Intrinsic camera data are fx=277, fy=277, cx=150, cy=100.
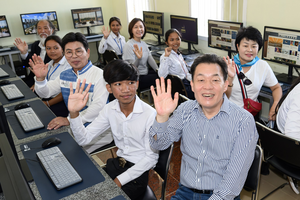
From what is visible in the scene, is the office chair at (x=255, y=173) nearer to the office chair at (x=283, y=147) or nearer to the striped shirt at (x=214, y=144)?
the striped shirt at (x=214, y=144)

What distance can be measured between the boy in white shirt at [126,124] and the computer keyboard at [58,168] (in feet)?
0.64

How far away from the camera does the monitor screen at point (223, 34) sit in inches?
131

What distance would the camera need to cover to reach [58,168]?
147cm

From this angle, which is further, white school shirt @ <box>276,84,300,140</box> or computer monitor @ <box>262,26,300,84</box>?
computer monitor @ <box>262,26,300,84</box>

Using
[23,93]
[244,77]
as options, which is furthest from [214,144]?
[23,93]

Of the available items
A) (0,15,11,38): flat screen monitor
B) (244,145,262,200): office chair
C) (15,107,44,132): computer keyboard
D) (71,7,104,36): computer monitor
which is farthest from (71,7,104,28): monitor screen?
(244,145,262,200): office chair

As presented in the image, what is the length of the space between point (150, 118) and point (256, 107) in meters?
1.08

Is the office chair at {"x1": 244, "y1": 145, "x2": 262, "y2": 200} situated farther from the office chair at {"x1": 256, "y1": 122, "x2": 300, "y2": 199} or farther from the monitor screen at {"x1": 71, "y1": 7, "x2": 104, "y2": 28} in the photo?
the monitor screen at {"x1": 71, "y1": 7, "x2": 104, "y2": 28}

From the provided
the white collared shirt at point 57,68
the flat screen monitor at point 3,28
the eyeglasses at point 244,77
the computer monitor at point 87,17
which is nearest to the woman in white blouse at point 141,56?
the white collared shirt at point 57,68

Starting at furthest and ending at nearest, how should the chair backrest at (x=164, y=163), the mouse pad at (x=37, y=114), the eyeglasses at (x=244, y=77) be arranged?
the eyeglasses at (x=244, y=77) → the mouse pad at (x=37, y=114) → the chair backrest at (x=164, y=163)

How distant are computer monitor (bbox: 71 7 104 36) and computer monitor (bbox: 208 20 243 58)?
3.38m

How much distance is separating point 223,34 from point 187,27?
2.60 feet

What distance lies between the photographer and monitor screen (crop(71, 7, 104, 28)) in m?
6.11

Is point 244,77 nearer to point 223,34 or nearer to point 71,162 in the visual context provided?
point 223,34
